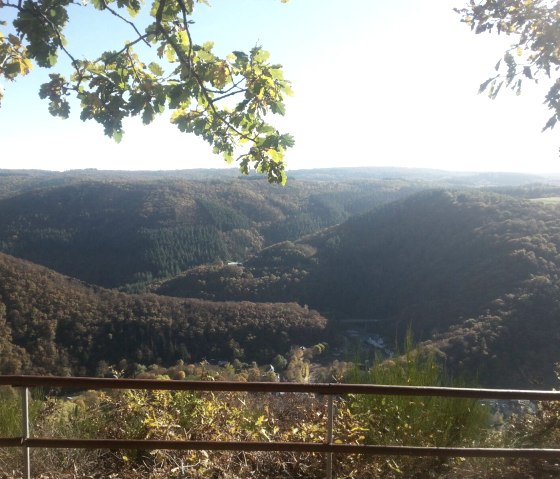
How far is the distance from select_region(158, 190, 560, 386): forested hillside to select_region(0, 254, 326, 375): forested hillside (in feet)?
38.6

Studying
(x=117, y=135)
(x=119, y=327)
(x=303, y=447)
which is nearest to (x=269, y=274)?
(x=119, y=327)

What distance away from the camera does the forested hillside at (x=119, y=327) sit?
30.7 m

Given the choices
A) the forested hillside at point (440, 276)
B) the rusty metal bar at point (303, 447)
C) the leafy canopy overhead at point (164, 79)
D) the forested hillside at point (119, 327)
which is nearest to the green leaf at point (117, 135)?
the leafy canopy overhead at point (164, 79)

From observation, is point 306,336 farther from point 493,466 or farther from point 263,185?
point 263,185

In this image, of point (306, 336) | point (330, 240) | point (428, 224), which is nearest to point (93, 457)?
point (306, 336)

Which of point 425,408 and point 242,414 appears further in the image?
point 242,414

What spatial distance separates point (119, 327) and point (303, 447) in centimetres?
3589

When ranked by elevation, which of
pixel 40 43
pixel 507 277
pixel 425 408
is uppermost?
pixel 40 43

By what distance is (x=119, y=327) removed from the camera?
3628 centimetres

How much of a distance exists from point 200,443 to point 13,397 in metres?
1.93

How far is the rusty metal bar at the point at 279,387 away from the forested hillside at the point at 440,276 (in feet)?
67.9

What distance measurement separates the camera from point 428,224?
2618 inches

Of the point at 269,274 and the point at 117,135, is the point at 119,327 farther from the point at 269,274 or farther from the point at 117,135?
the point at 117,135

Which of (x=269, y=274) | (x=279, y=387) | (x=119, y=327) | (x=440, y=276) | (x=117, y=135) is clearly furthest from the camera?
(x=269, y=274)
